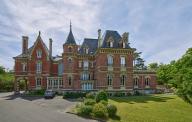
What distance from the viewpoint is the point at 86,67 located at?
2169 inches

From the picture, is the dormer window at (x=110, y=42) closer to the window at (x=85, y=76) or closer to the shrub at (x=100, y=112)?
the window at (x=85, y=76)

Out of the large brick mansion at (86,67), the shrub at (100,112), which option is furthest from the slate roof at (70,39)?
the shrub at (100,112)

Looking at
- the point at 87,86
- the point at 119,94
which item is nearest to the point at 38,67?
the point at 87,86

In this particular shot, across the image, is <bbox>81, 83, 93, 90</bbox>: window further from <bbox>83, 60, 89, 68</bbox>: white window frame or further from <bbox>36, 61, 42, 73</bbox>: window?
<bbox>36, 61, 42, 73</bbox>: window

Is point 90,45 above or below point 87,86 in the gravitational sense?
above

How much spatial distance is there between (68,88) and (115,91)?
396 inches

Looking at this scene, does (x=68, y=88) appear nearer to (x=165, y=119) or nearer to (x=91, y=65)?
(x=91, y=65)

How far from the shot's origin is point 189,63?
3759 centimetres

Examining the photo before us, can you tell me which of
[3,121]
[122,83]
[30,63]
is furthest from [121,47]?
[3,121]

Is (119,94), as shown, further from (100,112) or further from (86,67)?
(100,112)

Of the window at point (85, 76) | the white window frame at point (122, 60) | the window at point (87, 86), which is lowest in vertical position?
the window at point (87, 86)

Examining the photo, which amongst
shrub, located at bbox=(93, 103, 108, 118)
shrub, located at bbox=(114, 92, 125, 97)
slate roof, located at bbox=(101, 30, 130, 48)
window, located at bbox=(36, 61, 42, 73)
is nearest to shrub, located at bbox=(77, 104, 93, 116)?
shrub, located at bbox=(93, 103, 108, 118)

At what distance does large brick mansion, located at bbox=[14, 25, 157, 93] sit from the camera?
5103cm

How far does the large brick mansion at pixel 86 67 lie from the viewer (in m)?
51.0
